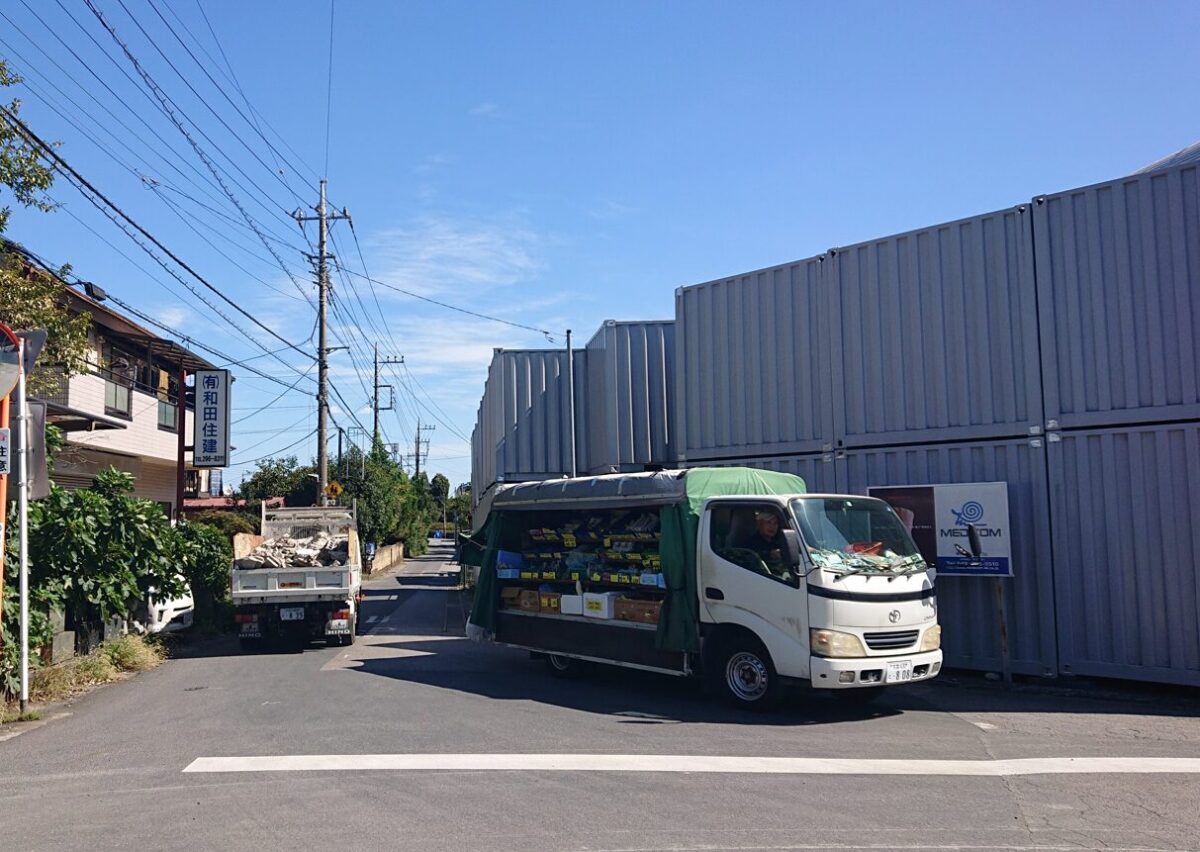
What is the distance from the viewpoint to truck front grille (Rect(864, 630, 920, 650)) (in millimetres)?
9344

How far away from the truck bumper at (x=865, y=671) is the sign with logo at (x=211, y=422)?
21245 millimetres

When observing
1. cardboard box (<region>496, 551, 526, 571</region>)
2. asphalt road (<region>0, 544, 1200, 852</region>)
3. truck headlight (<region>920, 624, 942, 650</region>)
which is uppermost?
cardboard box (<region>496, 551, 526, 571</region>)

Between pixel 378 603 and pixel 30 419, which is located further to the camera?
pixel 378 603

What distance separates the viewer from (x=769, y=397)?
15.1m

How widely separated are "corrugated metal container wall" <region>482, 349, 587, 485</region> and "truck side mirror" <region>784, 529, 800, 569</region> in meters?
11.5

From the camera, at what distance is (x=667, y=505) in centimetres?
1093

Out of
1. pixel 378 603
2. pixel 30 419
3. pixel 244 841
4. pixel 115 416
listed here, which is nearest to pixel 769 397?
pixel 30 419

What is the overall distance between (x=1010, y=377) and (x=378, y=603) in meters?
19.7

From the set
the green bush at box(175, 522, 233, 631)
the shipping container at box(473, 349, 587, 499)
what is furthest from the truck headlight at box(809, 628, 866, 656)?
the green bush at box(175, 522, 233, 631)

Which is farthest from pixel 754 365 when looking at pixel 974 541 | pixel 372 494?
pixel 372 494

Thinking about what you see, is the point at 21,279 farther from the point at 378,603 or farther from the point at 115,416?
the point at 378,603

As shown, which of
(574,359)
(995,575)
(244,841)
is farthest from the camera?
(574,359)

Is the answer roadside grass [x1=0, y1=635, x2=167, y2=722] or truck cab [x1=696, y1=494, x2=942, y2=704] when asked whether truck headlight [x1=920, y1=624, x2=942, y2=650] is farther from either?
roadside grass [x1=0, y1=635, x2=167, y2=722]

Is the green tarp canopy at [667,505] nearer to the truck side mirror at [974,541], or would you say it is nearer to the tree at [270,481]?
the truck side mirror at [974,541]
